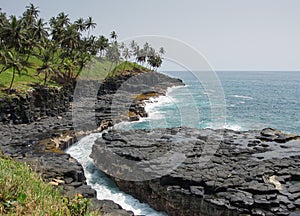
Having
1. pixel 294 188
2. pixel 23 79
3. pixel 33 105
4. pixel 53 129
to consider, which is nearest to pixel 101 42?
pixel 23 79

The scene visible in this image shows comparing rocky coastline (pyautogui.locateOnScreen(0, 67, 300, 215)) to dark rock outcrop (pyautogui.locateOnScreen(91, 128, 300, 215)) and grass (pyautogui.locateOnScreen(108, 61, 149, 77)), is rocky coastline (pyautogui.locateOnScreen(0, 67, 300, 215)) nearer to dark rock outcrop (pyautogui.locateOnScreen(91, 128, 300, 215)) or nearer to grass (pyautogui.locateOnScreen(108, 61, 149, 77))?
dark rock outcrop (pyautogui.locateOnScreen(91, 128, 300, 215))

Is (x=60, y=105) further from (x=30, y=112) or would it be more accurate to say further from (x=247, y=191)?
(x=247, y=191)

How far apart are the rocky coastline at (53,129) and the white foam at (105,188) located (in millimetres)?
1406

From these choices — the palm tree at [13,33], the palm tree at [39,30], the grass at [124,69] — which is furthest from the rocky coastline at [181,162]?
the grass at [124,69]

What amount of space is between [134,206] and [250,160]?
962cm

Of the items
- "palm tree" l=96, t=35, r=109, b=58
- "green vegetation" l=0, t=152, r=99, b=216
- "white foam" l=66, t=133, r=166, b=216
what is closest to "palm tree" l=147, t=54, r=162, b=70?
"palm tree" l=96, t=35, r=109, b=58

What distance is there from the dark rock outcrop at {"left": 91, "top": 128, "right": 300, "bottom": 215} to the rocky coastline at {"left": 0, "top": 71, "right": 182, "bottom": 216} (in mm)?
3494

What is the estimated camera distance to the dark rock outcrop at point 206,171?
16.8m

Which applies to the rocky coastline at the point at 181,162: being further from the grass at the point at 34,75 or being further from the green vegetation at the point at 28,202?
the grass at the point at 34,75

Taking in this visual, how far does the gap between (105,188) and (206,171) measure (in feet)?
24.4

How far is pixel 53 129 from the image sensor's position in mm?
35406

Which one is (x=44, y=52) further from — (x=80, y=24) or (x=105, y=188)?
(x=105, y=188)

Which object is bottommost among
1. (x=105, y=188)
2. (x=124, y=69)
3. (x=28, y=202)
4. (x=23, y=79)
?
(x=105, y=188)

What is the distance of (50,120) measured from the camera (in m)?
40.9
